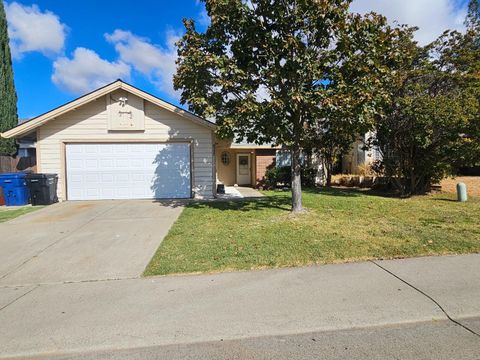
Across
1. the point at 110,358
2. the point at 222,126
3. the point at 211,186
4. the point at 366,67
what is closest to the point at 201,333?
the point at 110,358

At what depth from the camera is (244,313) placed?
3492 millimetres

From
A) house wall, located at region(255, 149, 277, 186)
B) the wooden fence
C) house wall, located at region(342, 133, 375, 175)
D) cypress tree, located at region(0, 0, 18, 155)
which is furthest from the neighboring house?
house wall, located at region(342, 133, 375, 175)

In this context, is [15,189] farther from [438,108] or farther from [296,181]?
[438,108]

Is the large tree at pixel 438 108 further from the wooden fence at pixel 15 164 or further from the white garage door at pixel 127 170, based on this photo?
the wooden fence at pixel 15 164

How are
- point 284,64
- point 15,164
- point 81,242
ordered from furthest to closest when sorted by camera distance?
point 15,164, point 284,64, point 81,242

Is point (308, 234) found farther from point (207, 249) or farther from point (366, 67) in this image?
point (366, 67)

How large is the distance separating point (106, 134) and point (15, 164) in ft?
28.4

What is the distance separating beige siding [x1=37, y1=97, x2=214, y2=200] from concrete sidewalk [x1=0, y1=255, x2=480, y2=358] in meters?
8.37

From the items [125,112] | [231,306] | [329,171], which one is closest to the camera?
[231,306]

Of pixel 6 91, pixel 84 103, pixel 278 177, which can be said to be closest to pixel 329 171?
pixel 278 177

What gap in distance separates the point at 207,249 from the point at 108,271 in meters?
1.69

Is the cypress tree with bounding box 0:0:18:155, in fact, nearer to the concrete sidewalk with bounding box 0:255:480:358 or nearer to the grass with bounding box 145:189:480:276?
the grass with bounding box 145:189:480:276

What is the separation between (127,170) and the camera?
12.6m

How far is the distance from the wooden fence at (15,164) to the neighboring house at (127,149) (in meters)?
4.40
